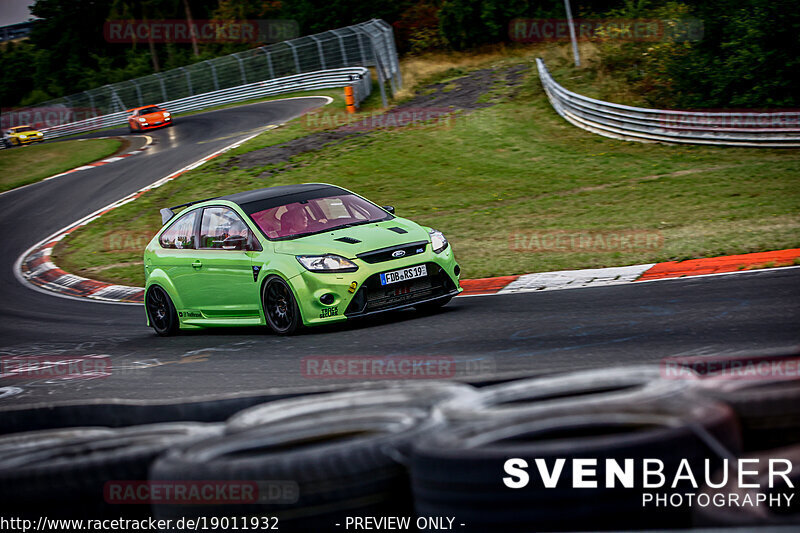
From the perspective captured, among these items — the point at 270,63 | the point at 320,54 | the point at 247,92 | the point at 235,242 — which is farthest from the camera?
the point at 247,92

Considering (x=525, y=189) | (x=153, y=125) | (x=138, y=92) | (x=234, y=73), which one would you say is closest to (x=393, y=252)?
(x=525, y=189)

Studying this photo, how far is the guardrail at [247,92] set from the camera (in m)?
42.3

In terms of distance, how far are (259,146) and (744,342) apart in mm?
23479

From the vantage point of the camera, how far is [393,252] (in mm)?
8492

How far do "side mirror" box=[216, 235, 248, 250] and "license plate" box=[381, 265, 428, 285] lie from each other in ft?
5.50

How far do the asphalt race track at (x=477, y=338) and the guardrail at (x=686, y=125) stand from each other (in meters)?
12.2

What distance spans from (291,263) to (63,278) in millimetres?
9719

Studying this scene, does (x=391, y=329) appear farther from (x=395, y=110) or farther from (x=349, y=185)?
(x=395, y=110)

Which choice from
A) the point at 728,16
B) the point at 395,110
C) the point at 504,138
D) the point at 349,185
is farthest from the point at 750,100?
the point at 395,110

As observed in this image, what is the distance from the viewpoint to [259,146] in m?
27.9

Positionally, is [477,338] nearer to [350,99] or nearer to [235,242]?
[235,242]

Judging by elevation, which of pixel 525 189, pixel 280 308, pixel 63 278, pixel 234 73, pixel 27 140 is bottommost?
pixel 525 189

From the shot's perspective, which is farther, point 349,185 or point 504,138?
point 504,138

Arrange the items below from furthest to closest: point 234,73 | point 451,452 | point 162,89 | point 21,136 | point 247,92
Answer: point 162,89
point 21,136
point 234,73
point 247,92
point 451,452
